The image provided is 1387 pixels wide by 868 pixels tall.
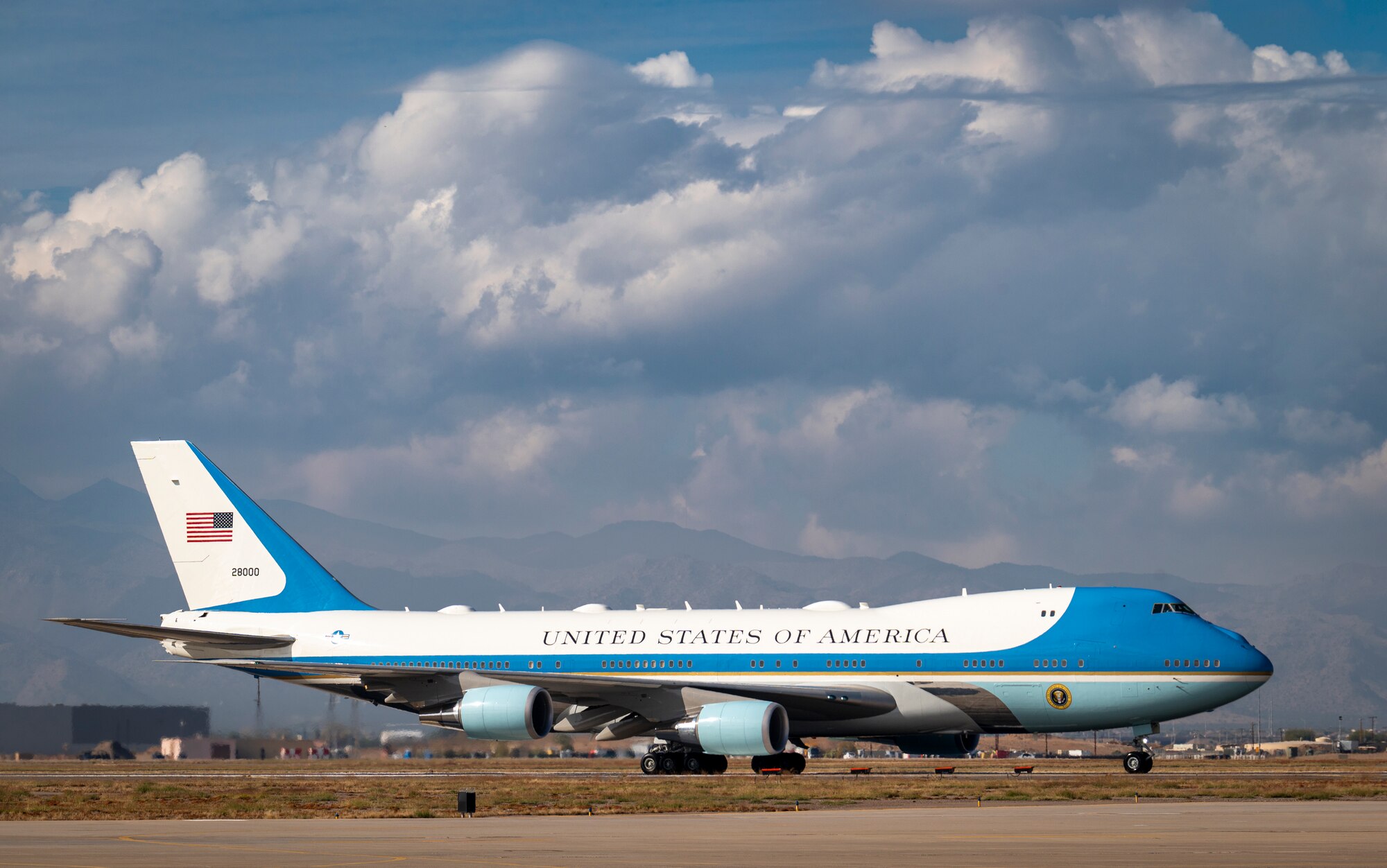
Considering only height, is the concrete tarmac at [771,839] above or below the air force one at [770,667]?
below

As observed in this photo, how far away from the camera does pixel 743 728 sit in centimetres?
4219

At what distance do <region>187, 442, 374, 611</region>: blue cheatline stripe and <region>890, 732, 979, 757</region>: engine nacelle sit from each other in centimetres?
1762

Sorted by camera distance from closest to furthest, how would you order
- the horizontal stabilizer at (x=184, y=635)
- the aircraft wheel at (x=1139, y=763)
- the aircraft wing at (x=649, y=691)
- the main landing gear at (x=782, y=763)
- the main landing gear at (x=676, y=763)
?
the aircraft wheel at (x=1139, y=763), the aircraft wing at (x=649, y=691), the main landing gear at (x=676, y=763), the horizontal stabilizer at (x=184, y=635), the main landing gear at (x=782, y=763)

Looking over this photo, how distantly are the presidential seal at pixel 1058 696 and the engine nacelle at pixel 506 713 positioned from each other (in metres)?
13.0

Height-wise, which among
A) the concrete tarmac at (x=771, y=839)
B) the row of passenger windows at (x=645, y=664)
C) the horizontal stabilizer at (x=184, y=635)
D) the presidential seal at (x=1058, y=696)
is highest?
the horizontal stabilizer at (x=184, y=635)

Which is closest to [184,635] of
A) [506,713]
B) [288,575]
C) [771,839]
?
[288,575]

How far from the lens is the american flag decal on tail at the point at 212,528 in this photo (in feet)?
178

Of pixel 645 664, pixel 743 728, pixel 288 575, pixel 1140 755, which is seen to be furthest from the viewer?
pixel 288 575

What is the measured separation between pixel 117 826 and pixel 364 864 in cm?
959

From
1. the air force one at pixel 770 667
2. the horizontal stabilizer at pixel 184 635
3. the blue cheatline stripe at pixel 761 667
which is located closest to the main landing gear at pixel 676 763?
the air force one at pixel 770 667

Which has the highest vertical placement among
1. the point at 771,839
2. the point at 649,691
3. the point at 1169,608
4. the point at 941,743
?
the point at 1169,608

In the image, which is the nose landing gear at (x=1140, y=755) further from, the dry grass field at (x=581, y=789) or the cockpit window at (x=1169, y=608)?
the cockpit window at (x=1169, y=608)

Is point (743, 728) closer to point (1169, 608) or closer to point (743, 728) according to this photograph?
point (743, 728)

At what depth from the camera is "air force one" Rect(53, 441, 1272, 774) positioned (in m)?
43.6
